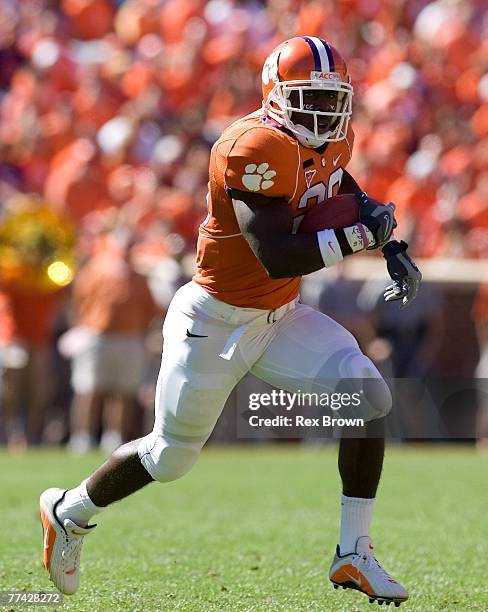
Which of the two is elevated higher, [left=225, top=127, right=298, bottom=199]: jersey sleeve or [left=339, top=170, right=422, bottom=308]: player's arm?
[left=225, top=127, right=298, bottom=199]: jersey sleeve

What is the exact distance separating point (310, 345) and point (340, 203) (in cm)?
48

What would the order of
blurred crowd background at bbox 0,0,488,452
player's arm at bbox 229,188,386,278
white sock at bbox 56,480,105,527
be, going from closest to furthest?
player's arm at bbox 229,188,386,278 < white sock at bbox 56,480,105,527 < blurred crowd background at bbox 0,0,488,452

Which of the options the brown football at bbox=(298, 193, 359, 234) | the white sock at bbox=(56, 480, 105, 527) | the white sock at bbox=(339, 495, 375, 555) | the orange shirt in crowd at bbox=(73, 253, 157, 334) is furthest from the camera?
the orange shirt in crowd at bbox=(73, 253, 157, 334)

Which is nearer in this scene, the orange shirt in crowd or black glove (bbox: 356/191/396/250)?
black glove (bbox: 356/191/396/250)

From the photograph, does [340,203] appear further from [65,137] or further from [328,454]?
[65,137]

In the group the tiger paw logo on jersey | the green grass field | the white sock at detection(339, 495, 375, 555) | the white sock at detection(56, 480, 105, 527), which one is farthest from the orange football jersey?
the green grass field

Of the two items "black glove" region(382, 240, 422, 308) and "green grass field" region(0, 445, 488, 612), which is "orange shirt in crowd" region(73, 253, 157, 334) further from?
"black glove" region(382, 240, 422, 308)

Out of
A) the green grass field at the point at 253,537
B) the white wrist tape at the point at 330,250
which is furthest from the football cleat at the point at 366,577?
the white wrist tape at the point at 330,250

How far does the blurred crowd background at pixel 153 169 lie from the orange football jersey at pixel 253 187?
5522 mm

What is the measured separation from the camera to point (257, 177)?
12.2 ft

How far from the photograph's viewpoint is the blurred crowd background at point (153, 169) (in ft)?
32.0

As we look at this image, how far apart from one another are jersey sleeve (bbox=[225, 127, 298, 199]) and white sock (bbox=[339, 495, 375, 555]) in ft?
3.38

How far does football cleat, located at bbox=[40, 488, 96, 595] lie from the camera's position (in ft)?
13.1

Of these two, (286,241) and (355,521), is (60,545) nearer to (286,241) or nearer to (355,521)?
(355,521)
